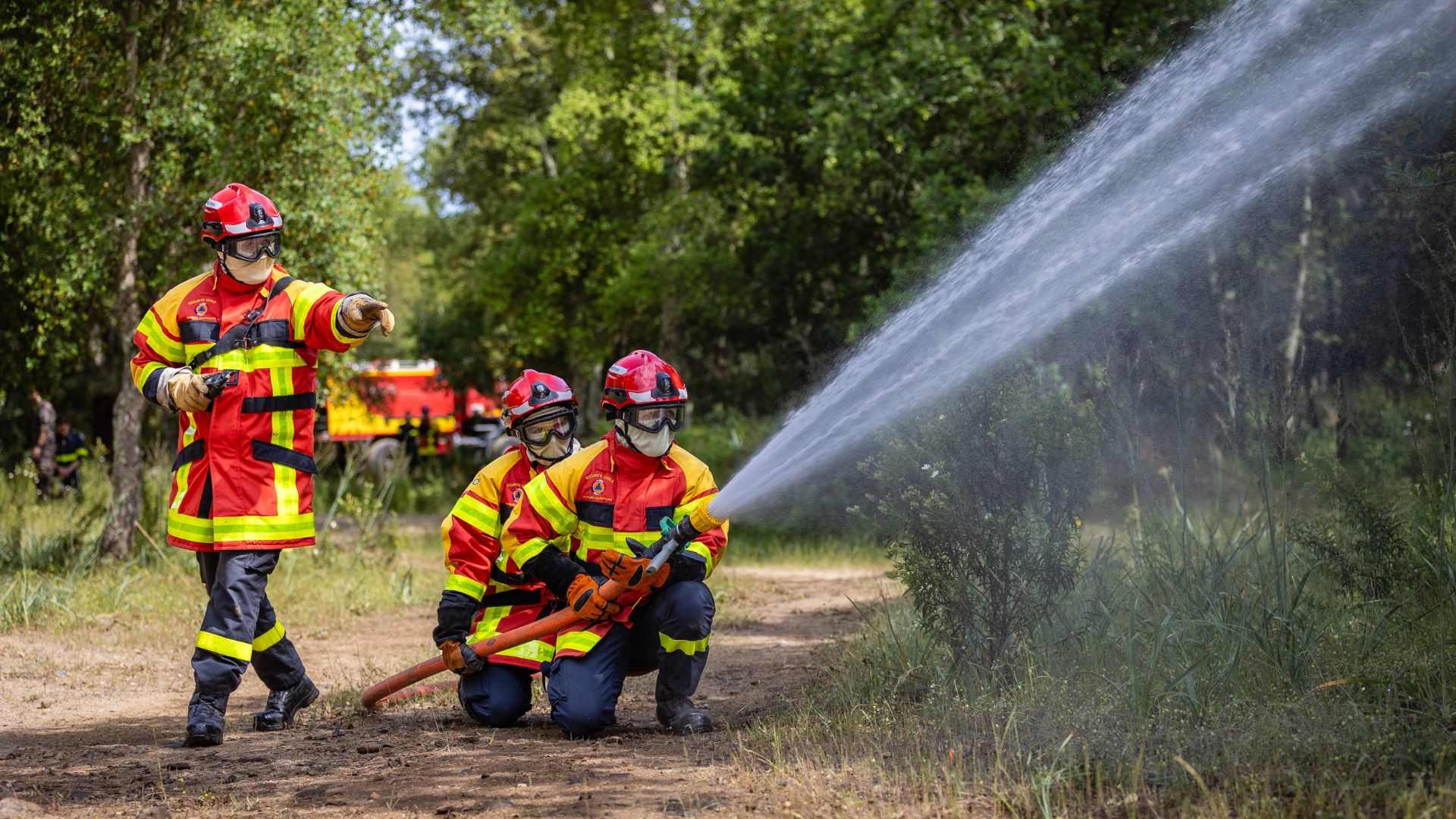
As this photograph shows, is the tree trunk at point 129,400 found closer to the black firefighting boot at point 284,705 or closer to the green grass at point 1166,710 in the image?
the black firefighting boot at point 284,705

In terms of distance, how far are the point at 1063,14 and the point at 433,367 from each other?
55.4ft

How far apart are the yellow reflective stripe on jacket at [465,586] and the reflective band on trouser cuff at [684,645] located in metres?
0.70

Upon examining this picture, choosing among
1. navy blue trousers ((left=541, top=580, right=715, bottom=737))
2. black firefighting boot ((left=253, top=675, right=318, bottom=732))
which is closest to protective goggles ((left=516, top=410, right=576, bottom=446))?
navy blue trousers ((left=541, top=580, right=715, bottom=737))

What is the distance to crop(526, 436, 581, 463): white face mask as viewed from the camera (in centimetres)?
514

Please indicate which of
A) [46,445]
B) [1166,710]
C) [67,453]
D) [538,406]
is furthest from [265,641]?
[67,453]

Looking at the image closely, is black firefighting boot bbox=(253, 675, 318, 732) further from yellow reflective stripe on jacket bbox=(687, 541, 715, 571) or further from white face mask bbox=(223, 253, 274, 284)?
yellow reflective stripe on jacket bbox=(687, 541, 715, 571)

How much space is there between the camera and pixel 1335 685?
3.72 meters

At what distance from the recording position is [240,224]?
4.70 metres

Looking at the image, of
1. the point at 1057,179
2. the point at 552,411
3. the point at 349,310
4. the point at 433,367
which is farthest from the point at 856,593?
the point at 433,367

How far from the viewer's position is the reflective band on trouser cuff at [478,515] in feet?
15.9

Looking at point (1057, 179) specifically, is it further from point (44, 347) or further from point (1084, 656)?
point (44, 347)

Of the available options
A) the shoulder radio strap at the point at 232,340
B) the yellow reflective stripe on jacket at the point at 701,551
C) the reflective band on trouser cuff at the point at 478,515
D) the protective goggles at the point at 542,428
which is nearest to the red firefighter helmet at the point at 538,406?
the protective goggles at the point at 542,428

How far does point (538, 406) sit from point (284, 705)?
147 cm

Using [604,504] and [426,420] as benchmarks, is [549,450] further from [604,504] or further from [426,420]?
[426,420]
